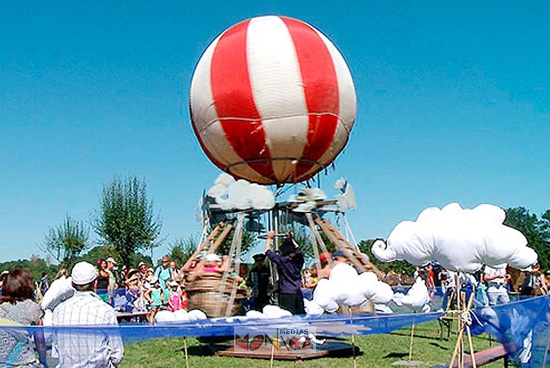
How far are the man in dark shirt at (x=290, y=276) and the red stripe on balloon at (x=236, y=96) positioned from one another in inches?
52.3

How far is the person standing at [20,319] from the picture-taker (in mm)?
4359

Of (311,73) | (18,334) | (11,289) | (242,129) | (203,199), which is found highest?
(311,73)

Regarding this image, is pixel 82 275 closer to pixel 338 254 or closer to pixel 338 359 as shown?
pixel 338 359

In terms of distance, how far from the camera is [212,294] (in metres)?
8.05

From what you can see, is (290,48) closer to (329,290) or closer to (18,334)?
(329,290)

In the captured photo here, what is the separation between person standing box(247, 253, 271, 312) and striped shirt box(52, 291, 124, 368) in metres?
4.39

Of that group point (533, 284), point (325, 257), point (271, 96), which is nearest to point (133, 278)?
point (325, 257)

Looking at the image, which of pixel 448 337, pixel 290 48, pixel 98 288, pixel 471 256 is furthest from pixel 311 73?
pixel 98 288

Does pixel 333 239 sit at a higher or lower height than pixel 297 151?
lower

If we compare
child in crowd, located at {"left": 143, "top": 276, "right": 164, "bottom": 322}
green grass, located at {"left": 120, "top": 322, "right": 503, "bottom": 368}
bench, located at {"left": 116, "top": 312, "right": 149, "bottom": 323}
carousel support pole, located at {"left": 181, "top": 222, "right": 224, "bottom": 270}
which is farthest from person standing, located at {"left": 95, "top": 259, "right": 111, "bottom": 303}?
carousel support pole, located at {"left": 181, "top": 222, "right": 224, "bottom": 270}

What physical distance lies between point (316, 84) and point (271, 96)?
599mm

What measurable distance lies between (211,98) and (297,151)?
4.26 feet

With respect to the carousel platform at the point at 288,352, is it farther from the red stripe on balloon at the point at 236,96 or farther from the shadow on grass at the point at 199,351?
the red stripe on balloon at the point at 236,96

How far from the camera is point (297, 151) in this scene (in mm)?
7992
